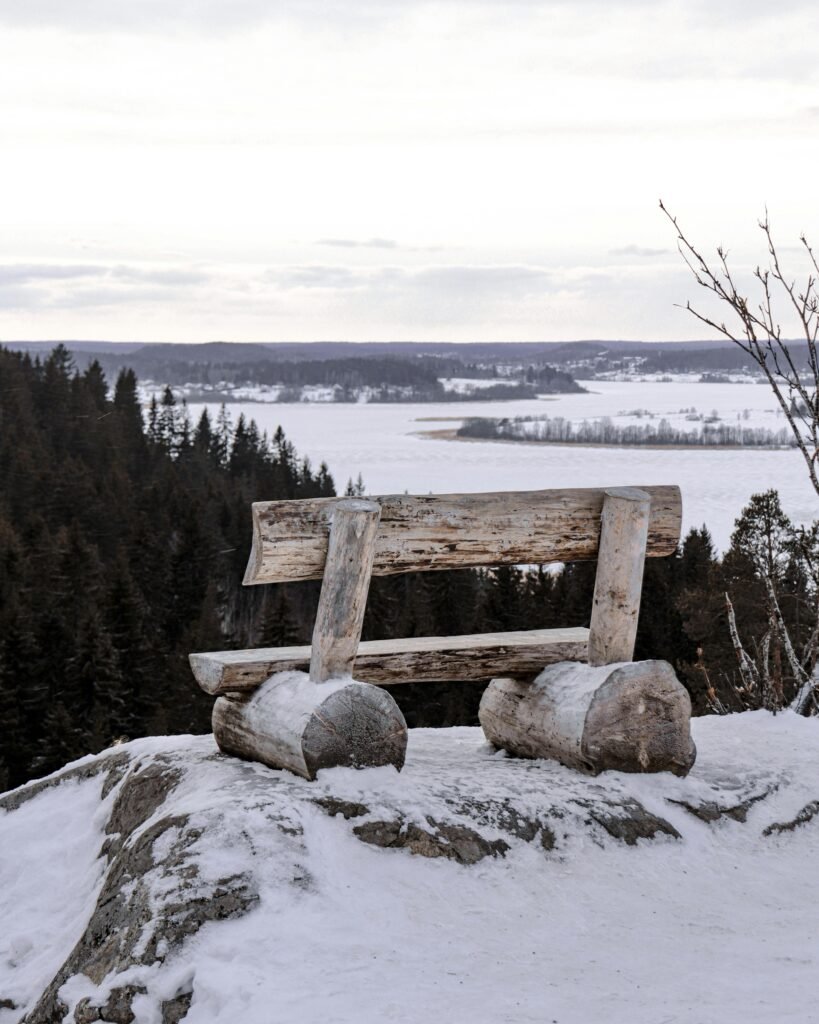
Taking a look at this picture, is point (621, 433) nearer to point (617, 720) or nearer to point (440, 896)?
point (617, 720)

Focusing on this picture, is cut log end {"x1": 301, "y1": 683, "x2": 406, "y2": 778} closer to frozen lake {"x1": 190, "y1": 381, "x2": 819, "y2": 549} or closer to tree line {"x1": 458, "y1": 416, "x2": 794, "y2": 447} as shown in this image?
frozen lake {"x1": 190, "y1": 381, "x2": 819, "y2": 549}

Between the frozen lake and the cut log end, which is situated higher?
the cut log end

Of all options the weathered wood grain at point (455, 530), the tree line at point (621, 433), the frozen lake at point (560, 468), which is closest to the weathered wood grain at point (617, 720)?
the weathered wood grain at point (455, 530)

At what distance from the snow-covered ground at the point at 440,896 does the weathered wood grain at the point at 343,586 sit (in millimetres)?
675

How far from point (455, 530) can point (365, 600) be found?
0.70 meters

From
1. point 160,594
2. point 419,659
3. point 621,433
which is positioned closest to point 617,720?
point 419,659

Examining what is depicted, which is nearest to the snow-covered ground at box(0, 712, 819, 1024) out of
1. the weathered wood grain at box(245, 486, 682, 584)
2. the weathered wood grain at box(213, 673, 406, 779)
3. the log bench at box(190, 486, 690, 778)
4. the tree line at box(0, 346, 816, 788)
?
the weathered wood grain at box(213, 673, 406, 779)

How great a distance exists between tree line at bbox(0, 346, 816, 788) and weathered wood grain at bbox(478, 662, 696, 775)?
11.8 ft

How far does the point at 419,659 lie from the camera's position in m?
6.70

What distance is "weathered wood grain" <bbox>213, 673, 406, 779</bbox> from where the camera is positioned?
580 centimetres

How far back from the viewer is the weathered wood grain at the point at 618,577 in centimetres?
668

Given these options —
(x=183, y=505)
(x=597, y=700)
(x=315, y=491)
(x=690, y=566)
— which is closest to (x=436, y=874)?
(x=597, y=700)

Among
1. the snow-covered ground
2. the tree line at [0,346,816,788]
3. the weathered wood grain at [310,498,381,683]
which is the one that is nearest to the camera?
the snow-covered ground

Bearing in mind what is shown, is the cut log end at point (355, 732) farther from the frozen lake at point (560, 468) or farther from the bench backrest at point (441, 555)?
the frozen lake at point (560, 468)
